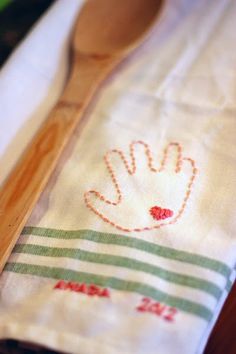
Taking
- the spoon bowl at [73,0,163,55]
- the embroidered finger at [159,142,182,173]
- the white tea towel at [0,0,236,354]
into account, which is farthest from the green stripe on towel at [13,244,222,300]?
the spoon bowl at [73,0,163,55]

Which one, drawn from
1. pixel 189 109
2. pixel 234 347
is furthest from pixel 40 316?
pixel 189 109

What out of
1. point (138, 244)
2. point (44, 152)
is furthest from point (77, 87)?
point (138, 244)

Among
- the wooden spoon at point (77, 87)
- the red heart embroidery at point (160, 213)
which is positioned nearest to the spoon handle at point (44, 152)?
Result: the wooden spoon at point (77, 87)

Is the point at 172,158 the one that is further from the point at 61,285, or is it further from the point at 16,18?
the point at 16,18

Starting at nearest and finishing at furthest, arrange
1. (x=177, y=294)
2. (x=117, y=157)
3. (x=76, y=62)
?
1. (x=177, y=294)
2. (x=117, y=157)
3. (x=76, y=62)

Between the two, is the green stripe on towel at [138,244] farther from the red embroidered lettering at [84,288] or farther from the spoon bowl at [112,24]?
the spoon bowl at [112,24]

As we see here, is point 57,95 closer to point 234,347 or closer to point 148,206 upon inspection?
point 148,206
